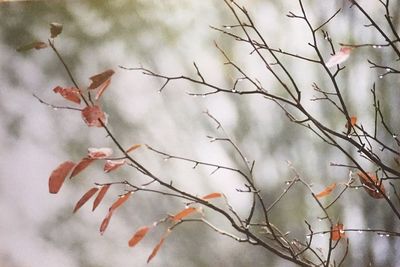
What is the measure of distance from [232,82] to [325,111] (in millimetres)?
303

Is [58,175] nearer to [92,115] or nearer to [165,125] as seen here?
[92,115]

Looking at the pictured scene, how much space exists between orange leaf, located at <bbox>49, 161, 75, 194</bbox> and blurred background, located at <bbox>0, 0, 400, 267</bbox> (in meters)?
0.41

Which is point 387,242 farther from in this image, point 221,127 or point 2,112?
point 2,112

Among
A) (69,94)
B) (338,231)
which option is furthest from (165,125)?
(338,231)

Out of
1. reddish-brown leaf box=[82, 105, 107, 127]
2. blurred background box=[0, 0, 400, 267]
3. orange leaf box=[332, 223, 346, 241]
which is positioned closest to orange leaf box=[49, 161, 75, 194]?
reddish-brown leaf box=[82, 105, 107, 127]

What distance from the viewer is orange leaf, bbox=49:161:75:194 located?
129cm

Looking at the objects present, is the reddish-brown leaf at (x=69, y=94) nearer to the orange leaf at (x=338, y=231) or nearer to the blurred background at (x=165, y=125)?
the blurred background at (x=165, y=125)

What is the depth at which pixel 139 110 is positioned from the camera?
1.72 meters

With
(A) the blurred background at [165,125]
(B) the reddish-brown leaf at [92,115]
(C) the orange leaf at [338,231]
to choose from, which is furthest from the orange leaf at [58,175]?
(C) the orange leaf at [338,231]

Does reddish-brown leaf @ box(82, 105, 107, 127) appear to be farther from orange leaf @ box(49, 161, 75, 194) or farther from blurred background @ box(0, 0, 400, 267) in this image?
blurred background @ box(0, 0, 400, 267)

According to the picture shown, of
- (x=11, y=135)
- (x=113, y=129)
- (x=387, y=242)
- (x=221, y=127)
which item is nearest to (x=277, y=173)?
(x=221, y=127)

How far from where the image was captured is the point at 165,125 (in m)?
1.71

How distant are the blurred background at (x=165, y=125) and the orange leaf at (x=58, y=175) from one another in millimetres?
408

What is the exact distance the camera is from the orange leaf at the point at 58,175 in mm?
1288
